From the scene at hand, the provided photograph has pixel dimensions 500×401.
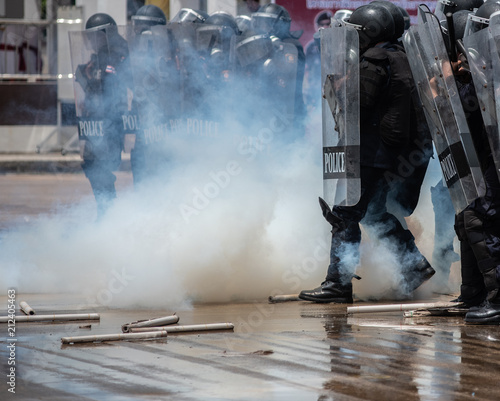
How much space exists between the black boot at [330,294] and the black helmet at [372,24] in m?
1.53

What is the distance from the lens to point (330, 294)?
591cm

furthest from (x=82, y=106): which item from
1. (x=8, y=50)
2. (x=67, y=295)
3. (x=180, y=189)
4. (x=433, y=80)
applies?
→ (x=8, y=50)

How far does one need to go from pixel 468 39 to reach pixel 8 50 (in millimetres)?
15927

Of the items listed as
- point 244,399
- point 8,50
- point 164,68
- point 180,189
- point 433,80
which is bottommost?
point 244,399

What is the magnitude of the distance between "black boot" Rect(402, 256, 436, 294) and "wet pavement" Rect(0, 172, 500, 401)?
0.58 meters

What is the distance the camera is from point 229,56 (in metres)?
9.23

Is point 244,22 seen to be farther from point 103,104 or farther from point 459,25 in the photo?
point 459,25

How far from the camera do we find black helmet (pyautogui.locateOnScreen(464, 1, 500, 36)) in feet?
15.8

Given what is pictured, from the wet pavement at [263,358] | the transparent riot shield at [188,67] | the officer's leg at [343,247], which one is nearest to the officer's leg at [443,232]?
the officer's leg at [343,247]

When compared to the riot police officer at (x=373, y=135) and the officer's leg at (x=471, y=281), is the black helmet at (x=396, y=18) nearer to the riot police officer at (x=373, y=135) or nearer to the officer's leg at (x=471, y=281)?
the riot police officer at (x=373, y=135)

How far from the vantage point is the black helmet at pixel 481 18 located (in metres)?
4.83

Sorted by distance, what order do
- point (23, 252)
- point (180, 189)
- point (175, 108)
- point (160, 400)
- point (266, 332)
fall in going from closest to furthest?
point (160, 400) < point (266, 332) < point (23, 252) < point (180, 189) < point (175, 108)

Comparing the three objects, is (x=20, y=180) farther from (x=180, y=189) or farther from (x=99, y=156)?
(x=180, y=189)

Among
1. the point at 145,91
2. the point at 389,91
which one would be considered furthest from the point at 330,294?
the point at 145,91
